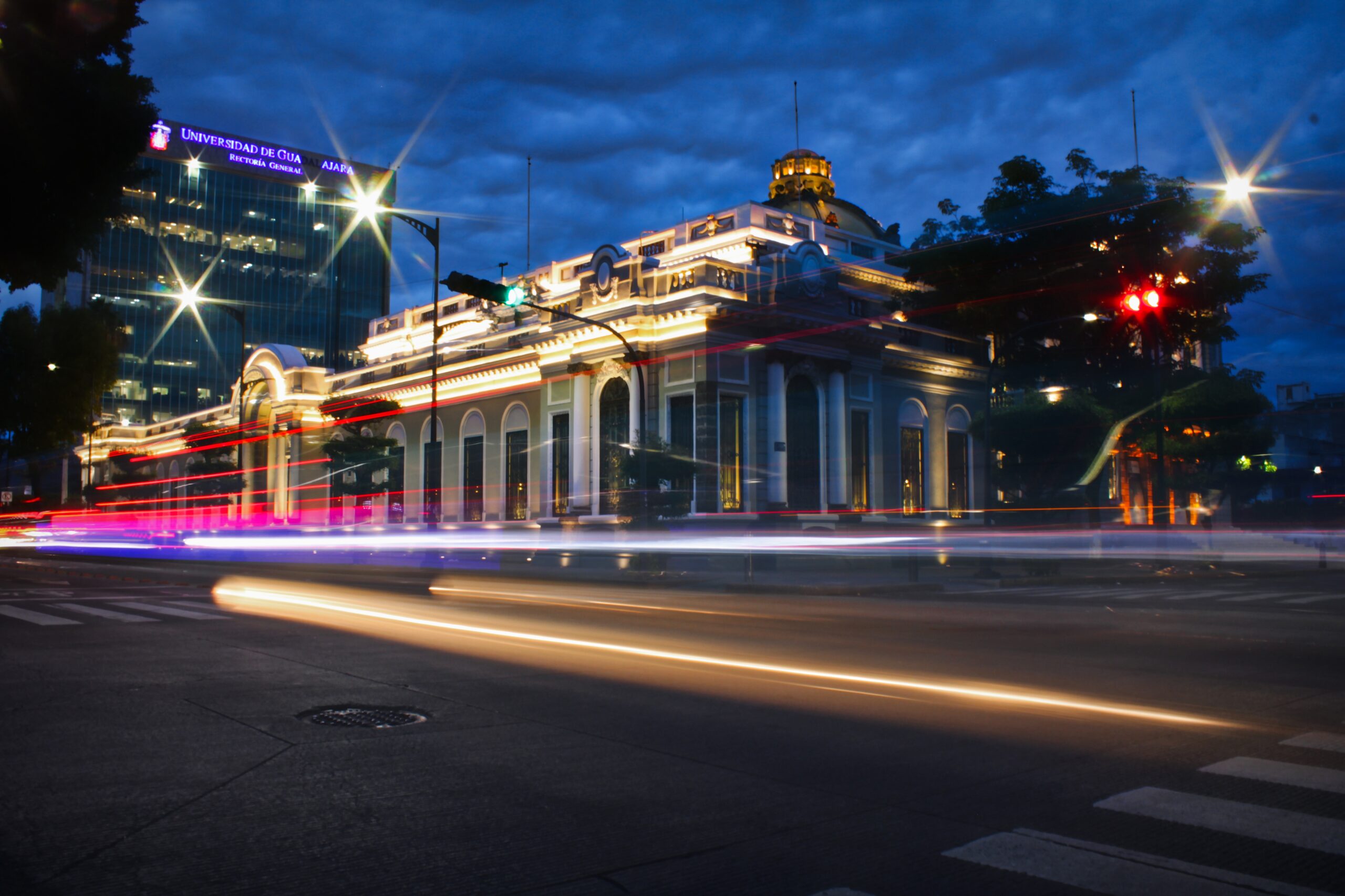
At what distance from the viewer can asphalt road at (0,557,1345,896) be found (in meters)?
4.26

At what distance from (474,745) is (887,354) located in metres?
40.3

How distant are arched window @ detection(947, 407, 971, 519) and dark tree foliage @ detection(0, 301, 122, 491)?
4049 cm

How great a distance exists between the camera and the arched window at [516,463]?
1829 inches

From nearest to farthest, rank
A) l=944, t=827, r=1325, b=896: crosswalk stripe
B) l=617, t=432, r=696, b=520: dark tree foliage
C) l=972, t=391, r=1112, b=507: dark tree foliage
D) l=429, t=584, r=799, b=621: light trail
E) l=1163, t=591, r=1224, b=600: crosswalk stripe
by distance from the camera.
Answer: l=944, t=827, r=1325, b=896: crosswalk stripe < l=429, t=584, r=799, b=621: light trail < l=1163, t=591, r=1224, b=600: crosswalk stripe < l=617, t=432, r=696, b=520: dark tree foliage < l=972, t=391, r=1112, b=507: dark tree foliage

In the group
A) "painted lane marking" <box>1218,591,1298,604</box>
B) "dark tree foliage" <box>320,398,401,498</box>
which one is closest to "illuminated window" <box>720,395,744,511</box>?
"painted lane marking" <box>1218,591,1298,604</box>

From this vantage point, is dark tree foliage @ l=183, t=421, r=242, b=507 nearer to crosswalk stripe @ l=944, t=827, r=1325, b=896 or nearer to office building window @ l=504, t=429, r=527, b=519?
office building window @ l=504, t=429, r=527, b=519

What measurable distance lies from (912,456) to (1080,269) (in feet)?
38.0

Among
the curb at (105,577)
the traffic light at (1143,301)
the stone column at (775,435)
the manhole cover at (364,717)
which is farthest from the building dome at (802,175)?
the manhole cover at (364,717)

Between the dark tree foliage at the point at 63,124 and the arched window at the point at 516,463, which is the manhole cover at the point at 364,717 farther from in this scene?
the arched window at the point at 516,463

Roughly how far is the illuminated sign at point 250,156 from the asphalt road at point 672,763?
356 ft

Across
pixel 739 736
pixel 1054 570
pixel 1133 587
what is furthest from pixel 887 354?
pixel 739 736

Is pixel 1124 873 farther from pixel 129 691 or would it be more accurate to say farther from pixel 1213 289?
pixel 1213 289

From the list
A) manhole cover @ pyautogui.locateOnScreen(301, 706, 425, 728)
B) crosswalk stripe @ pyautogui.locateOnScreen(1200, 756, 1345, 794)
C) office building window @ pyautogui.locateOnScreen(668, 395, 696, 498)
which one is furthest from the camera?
office building window @ pyautogui.locateOnScreen(668, 395, 696, 498)

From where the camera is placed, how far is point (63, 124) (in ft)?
47.5
